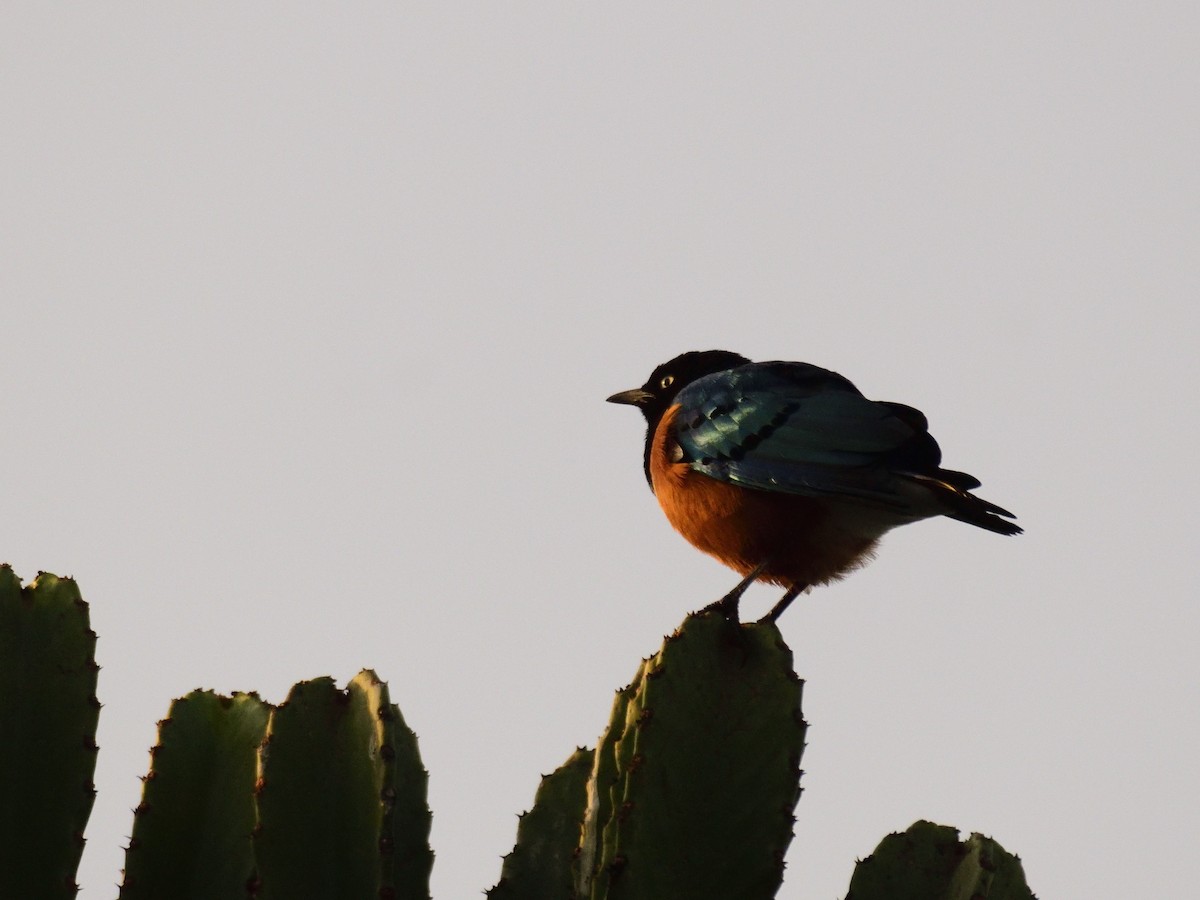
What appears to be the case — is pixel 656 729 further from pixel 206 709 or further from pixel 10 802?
pixel 10 802

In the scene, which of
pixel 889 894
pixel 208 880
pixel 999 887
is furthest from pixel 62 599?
pixel 999 887

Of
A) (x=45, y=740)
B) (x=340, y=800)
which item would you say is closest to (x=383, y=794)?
(x=340, y=800)

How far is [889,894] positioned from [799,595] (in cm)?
169

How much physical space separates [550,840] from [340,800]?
24.9 inches

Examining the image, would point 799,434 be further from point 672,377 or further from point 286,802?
point 286,802

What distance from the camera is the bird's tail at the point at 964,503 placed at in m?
4.37

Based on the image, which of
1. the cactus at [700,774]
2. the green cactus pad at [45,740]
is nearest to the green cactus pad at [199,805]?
the green cactus pad at [45,740]

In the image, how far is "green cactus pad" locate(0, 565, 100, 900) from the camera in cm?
368

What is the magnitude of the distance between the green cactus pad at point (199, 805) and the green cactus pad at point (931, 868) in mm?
1610

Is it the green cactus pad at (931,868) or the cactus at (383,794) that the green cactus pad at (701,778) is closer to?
the cactus at (383,794)

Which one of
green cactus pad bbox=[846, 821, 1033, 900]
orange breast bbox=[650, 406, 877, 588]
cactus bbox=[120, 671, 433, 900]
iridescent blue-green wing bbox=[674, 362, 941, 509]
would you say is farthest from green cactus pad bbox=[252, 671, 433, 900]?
iridescent blue-green wing bbox=[674, 362, 941, 509]

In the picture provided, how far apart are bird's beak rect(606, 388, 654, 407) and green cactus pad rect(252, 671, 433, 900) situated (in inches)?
130

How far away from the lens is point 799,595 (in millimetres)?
5121

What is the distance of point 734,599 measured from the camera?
4.61m
